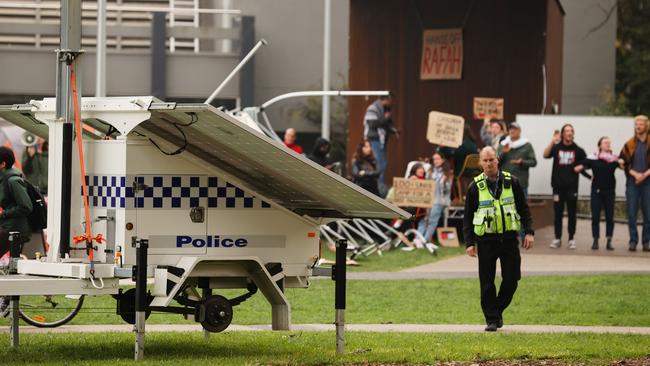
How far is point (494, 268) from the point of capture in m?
14.3

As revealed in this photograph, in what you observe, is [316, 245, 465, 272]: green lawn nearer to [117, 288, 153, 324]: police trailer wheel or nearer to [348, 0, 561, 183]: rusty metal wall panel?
[348, 0, 561, 183]: rusty metal wall panel

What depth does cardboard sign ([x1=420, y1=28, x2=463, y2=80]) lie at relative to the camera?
29094mm

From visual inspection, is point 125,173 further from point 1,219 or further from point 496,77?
point 496,77

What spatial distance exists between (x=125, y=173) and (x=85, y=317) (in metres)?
4.82

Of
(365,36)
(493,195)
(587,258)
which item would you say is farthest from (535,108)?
(493,195)

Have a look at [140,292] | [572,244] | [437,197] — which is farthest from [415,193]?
[140,292]

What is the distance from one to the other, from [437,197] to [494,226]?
34.3 ft

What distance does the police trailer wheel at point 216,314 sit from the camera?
1127 cm

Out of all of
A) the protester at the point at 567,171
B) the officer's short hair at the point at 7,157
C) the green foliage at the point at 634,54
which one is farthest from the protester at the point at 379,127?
the green foliage at the point at 634,54

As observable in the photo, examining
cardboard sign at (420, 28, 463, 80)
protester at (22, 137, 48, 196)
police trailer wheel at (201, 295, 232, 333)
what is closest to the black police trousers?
police trailer wheel at (201, 295, 232, 333)

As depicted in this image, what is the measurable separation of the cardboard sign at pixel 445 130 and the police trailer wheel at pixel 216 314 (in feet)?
49.3

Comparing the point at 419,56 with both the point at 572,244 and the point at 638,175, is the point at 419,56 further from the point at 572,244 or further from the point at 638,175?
the point at 638,175

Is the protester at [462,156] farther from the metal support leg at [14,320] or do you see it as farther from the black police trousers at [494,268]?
the metal support leg at [14,320]

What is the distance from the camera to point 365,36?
29.8 m
